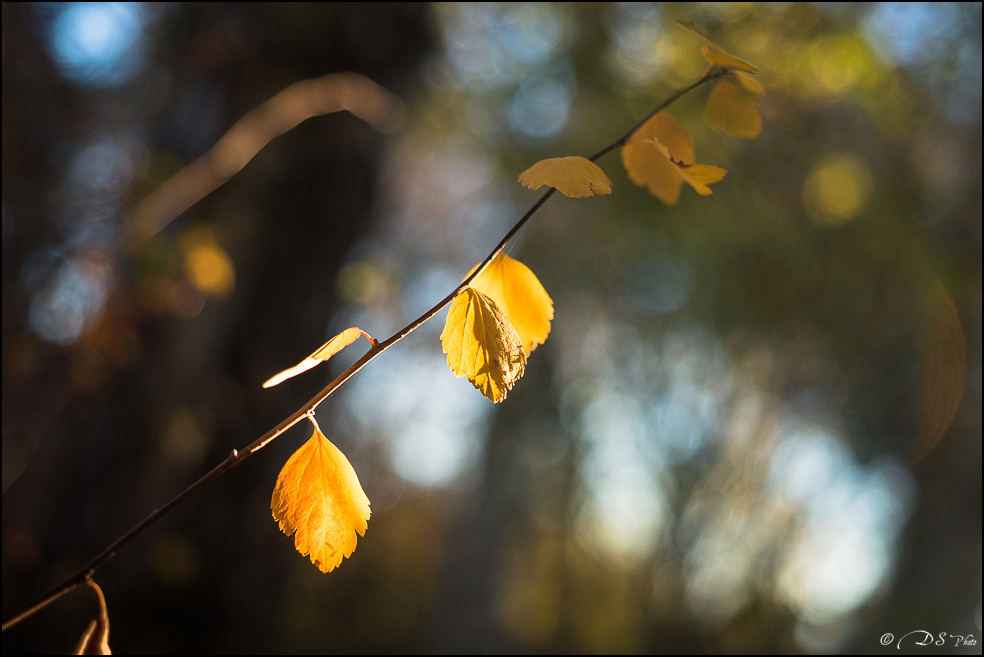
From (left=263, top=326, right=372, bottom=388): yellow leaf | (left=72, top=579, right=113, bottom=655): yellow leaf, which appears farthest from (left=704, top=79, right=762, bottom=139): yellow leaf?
(left=72, top=579, right=113, bottom=655): yellow leaf

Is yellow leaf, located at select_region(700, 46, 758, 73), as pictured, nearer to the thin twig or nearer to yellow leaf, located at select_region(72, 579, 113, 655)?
the thin twig

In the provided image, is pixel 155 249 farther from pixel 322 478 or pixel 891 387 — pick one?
pixel 891 387

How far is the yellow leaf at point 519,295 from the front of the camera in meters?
0.36

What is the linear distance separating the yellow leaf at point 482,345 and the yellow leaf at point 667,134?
0.16 meters

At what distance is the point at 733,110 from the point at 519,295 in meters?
0.19

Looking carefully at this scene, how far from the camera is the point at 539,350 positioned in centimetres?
371

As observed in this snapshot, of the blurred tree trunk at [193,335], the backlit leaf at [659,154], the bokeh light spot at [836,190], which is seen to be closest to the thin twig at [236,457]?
the backlit leaf at [659,154]

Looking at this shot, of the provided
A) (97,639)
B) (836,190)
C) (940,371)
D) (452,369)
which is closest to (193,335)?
(97,639)

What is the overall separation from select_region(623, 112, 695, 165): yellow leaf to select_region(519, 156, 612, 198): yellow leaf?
92 mm

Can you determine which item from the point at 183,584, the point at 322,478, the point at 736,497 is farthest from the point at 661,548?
the point at 322,478

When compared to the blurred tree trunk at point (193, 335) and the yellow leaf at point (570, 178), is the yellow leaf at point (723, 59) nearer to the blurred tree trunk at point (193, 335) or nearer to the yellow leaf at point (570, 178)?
the yellow leaf at point (570, 178)

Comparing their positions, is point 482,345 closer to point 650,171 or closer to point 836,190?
point 650,171

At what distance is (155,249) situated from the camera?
888 millimetres

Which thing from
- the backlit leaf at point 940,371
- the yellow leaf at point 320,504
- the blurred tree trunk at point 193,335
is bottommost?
the backlit leaf at point 940,371
